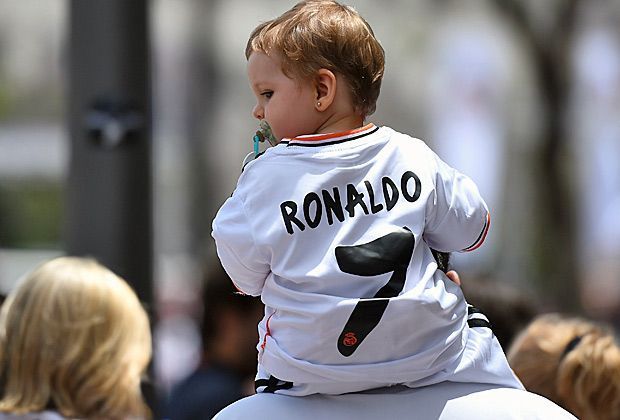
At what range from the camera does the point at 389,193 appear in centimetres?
259

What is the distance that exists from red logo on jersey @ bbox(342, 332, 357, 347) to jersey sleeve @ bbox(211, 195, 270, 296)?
0.70 feet

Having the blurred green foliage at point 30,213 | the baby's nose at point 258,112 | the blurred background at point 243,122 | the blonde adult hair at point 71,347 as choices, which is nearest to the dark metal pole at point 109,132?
the blonde adult hair at point 71,347

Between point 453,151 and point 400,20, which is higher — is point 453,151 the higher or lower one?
the lower one

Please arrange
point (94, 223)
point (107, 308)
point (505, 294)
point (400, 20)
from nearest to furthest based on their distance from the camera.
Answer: point (107, 308), point (94, 223), point (505, 294), point (400, 20)

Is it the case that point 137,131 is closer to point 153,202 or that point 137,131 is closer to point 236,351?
point 153,202

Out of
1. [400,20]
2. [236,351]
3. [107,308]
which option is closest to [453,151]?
[400,20]

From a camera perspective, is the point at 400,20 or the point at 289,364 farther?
the point at 400,20

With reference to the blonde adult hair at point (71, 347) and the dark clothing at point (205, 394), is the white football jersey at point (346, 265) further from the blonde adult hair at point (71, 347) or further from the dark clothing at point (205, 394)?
the dark clothing at point (205, 394)

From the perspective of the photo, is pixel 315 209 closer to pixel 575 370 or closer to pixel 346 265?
pixel 346 265

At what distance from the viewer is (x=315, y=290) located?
8.21ft

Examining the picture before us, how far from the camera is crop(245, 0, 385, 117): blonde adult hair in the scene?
2.61 meters

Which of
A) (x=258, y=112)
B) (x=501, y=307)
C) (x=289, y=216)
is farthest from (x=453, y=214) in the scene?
(x=501, y=307)

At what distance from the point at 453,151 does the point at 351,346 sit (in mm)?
16672

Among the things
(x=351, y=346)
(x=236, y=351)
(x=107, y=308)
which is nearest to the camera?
(x=351, y=346)
